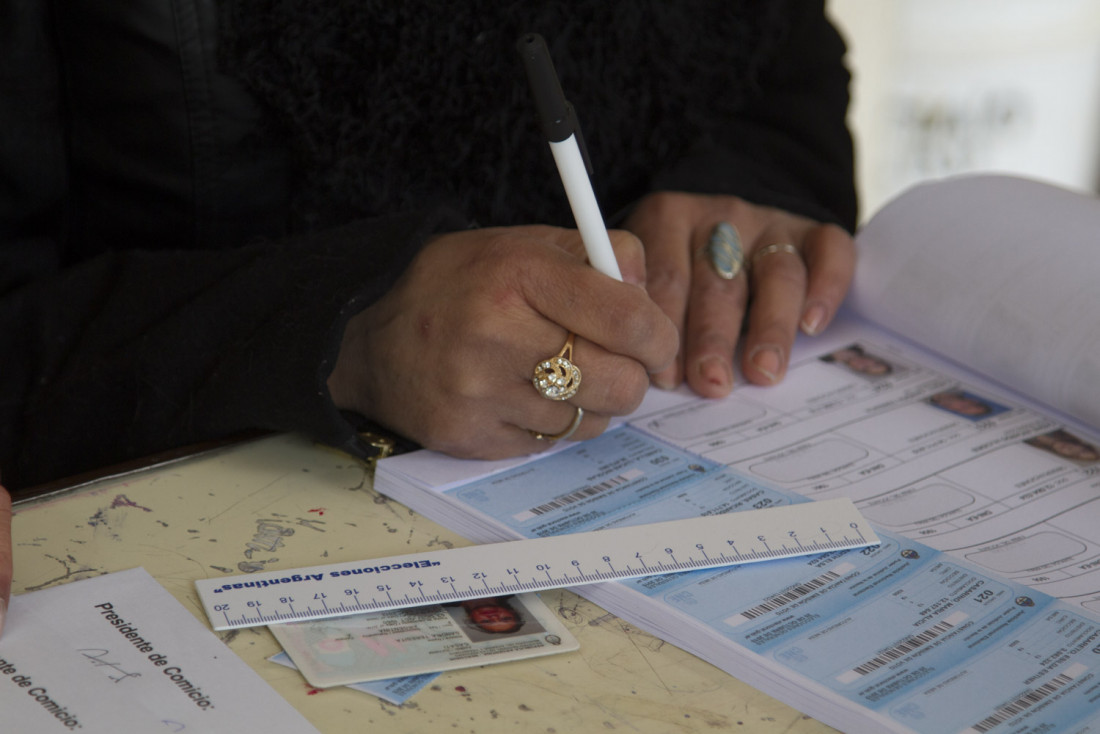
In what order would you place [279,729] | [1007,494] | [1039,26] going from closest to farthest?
[279,729] → [1007,494] → [1039,26]

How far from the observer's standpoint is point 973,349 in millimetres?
835

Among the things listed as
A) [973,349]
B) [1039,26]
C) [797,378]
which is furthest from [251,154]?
[1039,26]

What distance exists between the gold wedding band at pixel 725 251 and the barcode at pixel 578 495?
1.03 feet

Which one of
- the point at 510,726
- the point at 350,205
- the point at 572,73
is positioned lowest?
the point at 510,726

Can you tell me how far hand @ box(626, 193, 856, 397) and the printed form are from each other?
0.03 meters

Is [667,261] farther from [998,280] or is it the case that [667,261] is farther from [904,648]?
[904,648]

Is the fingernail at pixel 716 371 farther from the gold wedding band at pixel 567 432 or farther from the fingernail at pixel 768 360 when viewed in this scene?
the gold wedding band at pixel 567 432

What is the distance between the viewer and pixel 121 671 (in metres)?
0.47

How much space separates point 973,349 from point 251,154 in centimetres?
67

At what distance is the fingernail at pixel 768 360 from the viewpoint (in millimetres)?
824

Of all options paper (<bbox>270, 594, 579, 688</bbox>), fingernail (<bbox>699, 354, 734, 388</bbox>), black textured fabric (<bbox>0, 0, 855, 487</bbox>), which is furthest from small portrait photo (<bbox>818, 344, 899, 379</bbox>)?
paper (<bbox>270, 594, 579, 688</bbox>)

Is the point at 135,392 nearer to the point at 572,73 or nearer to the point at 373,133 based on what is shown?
the point at 373,133

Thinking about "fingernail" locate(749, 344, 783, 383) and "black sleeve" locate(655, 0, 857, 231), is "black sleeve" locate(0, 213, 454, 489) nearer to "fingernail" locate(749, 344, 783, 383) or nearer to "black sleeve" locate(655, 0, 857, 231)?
"fingernail" locate(749, 344, 783, 383)

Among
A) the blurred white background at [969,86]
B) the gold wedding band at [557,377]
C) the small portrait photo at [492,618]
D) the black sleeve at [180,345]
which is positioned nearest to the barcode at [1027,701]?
the small portrait photo at [492,618]
